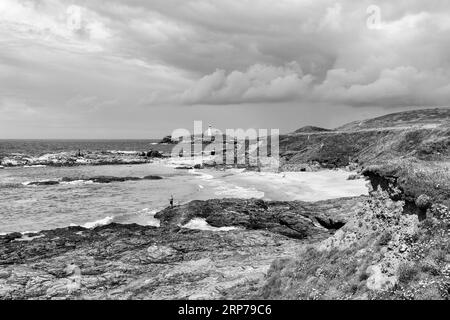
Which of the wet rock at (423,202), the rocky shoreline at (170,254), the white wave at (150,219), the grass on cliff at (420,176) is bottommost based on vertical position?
the white wave at (150,219)

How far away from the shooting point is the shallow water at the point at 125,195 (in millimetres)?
37759

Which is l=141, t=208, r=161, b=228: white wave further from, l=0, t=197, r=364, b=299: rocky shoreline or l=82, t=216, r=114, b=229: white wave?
l=82, t=216, r=114, b=229: white wave

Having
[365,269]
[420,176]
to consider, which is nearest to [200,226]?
[420,176]

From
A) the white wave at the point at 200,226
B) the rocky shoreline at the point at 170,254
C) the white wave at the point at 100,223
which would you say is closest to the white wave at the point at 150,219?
the rocky shoreline at the point at 170,254

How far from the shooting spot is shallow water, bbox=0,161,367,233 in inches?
1487

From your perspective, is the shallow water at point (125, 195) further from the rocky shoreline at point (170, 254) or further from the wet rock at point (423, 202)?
the wet rock at point (423, 202)

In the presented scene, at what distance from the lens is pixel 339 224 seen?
96.4ft

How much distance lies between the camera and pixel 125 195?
172 ft

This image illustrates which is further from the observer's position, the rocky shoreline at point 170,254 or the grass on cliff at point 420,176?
the rocky shoreline at point 170,254

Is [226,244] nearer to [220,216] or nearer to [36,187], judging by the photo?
[220,216]

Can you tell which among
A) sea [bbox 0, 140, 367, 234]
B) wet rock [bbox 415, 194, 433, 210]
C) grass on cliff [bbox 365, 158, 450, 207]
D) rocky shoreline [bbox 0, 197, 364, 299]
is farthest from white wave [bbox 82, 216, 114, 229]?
wet rock [bbox 415, 194, 433, 210]

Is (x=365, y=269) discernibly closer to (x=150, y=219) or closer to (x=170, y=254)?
(x=170, y=254)
